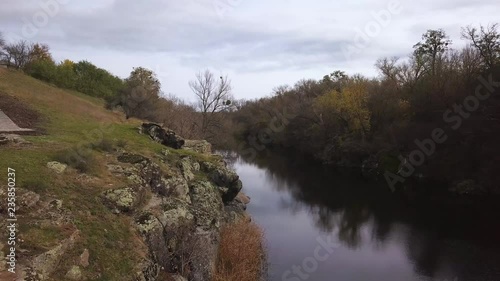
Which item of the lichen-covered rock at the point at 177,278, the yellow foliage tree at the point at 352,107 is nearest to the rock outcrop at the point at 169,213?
the lichen-covered rock at the point at 177,278

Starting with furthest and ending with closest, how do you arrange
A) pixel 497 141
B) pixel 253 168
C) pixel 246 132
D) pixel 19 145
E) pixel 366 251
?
pixel 246 132
pixel 253 168
pixel 497 141
pixel 366 251
pixel 19 145

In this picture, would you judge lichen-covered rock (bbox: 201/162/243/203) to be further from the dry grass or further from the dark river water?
the dark river water

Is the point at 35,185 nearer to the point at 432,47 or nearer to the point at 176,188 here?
the point at 176,188

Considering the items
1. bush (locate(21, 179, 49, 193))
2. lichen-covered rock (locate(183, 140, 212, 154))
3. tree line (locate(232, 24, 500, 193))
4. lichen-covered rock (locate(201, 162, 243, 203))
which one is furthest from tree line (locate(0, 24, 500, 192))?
bush (locate(21, 179, 49, 193))

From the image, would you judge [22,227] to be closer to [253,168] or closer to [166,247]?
[166,247]

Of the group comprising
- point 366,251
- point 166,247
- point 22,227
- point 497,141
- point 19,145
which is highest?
point 497,141

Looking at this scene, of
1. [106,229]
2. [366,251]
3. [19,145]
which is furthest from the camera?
[366,251]

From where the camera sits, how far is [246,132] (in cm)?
9419

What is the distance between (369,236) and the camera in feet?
80.5

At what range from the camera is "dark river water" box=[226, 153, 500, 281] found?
1886cm

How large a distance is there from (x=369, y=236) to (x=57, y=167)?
60.5 ft

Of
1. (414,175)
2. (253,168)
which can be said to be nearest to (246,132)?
(253,168)

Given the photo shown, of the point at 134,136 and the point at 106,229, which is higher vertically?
the point at 134,136

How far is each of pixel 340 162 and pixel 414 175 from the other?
1404 cm
